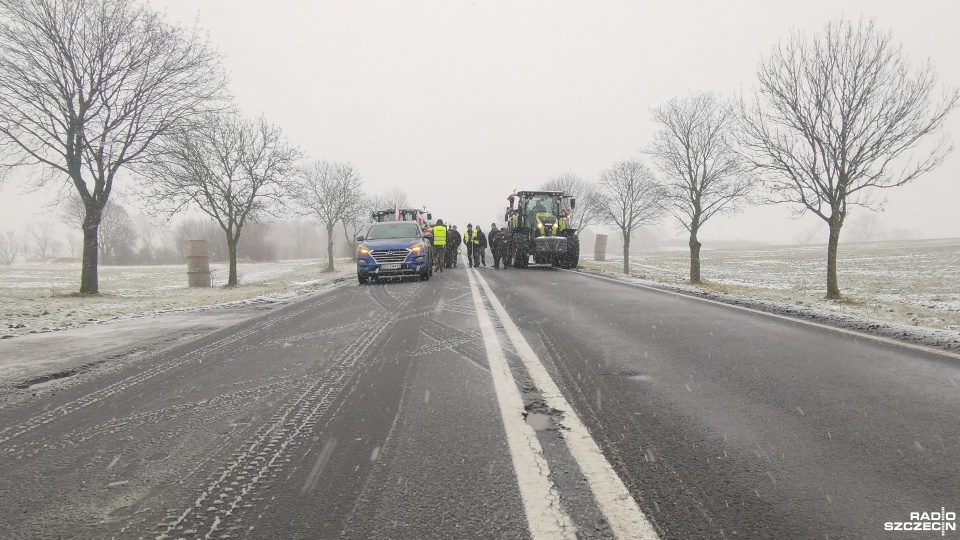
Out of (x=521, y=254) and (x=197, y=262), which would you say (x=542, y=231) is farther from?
(x=197, y=262)

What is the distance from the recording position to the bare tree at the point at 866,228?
340 feet

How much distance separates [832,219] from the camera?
11578mm

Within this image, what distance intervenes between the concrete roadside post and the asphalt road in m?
18.7

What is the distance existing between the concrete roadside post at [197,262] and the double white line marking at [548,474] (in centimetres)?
2166

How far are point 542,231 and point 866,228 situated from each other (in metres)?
120

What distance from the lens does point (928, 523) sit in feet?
5.68

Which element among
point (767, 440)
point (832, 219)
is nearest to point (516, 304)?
point (767, 440)

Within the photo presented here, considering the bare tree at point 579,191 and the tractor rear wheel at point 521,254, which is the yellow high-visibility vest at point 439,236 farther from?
the bare tree at point 579,191

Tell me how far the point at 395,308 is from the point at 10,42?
1453cm

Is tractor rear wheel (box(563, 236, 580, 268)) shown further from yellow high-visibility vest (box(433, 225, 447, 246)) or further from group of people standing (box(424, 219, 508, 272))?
yellow high-visibility vest (box(433, 225, 447, 246))

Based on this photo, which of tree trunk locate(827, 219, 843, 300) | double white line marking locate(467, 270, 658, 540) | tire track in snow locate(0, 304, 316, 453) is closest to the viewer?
double white line marking locate(467, 270, 658, 540)

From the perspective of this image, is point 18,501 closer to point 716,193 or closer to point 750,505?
point 750,505

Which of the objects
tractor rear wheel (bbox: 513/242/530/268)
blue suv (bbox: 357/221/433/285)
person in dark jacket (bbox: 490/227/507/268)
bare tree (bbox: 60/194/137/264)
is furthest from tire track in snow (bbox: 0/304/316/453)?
bare tree (bbox: 60/194/137/264)

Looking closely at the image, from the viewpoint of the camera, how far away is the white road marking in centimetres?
167
